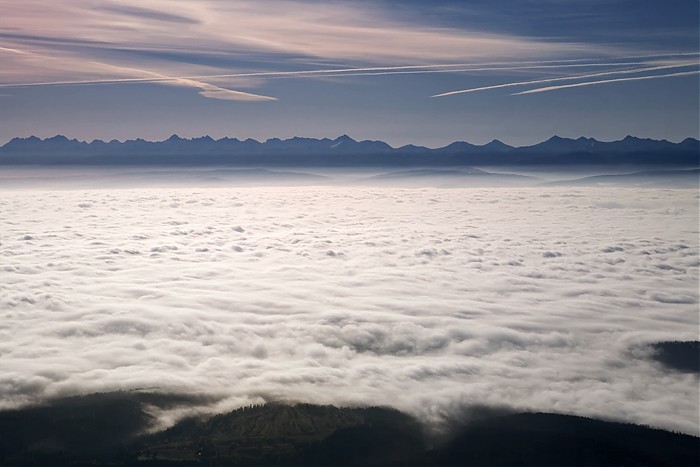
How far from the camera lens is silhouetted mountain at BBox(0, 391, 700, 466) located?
879 inches

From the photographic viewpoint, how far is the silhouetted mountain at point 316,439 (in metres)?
22.3

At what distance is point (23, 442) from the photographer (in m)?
23.3

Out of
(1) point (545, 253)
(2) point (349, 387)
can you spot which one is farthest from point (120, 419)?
(1) point (545, 253)

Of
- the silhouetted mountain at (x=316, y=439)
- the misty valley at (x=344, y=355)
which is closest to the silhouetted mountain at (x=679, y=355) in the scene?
the misty valley at (x=344, y=355)

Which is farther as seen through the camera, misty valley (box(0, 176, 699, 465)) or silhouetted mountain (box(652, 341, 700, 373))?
silhouetted mountain (box(652, 341, 700, 373))

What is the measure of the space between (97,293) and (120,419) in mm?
20775

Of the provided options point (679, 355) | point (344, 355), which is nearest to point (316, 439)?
point (344, 355)

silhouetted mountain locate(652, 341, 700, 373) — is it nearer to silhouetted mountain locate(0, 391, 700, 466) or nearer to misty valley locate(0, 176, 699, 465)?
misty valley locate(0, 176, 699, 465)

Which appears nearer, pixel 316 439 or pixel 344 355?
pixel 316 439

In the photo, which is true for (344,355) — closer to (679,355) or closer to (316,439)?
(316,439)

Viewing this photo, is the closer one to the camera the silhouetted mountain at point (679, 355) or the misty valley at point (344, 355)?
the misty valley at point (344, 355)

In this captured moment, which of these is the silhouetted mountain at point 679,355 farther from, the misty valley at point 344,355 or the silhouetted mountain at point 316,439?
the silhouetted mountain at point 316,439

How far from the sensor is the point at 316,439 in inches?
932

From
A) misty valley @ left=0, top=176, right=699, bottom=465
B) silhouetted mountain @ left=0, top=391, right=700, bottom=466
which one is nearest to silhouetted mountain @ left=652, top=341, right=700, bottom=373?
misty valley @ left=0, top=176, right=699, bottom=465
